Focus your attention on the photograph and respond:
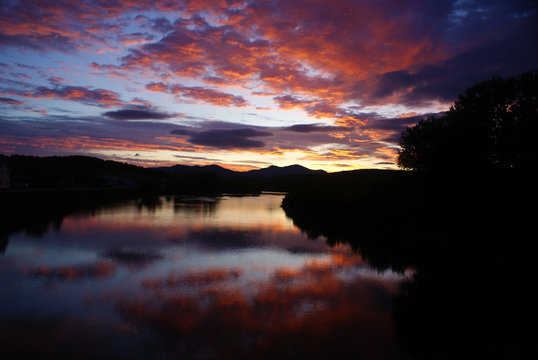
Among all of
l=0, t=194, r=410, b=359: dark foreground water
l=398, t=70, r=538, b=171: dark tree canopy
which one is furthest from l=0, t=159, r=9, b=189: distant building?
l=398, t=70, r=538, b=171: dark tree canopy

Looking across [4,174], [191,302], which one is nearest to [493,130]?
[191,302]

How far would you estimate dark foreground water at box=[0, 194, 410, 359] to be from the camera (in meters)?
8.33

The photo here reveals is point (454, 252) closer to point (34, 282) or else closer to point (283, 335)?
point (283, 335)

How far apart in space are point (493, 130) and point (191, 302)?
28.2 meters

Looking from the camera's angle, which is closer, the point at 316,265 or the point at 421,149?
the point at 316,265

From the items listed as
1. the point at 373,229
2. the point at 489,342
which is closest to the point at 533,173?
the point at 373,229

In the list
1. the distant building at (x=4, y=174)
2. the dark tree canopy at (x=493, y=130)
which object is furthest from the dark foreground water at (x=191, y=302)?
the distant building at (x=4, y=174)

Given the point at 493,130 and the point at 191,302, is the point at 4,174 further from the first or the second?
the point at 493,130

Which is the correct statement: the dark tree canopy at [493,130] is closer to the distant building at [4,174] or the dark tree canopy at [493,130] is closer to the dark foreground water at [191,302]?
the dark foreground water at [191,302]

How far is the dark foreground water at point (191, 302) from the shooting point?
833cm

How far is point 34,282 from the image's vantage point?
12.8m

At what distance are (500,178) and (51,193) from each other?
66394mm

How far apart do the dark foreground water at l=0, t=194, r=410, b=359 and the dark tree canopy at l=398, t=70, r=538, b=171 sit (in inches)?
562

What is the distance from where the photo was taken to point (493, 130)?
27.9m
